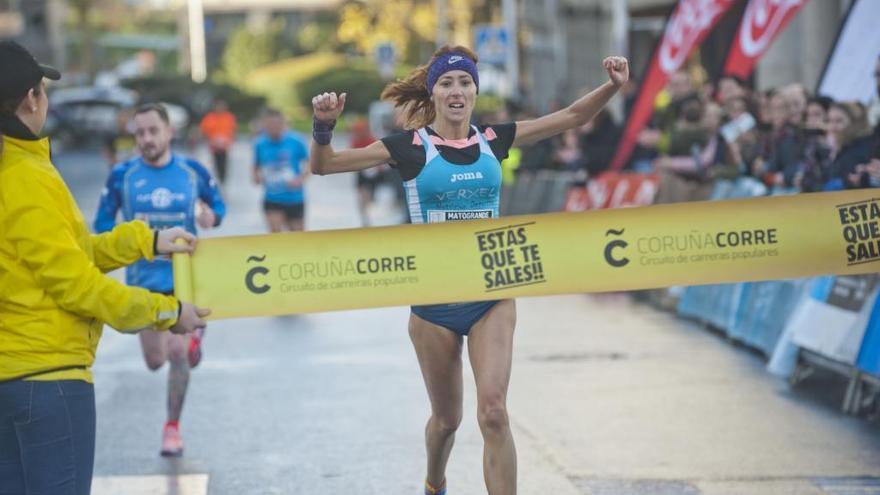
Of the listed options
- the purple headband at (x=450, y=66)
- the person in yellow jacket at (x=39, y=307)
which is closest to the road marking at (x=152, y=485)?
the purple headband at (x=450, y=66)

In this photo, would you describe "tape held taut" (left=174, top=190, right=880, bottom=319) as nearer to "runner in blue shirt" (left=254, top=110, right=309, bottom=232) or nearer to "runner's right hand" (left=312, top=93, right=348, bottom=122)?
"runner's right hand" (left=312, top=93, right=348, bottom=122)

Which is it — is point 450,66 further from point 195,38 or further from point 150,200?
point 195,38

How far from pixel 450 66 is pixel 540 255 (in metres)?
0.91

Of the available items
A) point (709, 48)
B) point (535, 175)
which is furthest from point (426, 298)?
point (709, 48)

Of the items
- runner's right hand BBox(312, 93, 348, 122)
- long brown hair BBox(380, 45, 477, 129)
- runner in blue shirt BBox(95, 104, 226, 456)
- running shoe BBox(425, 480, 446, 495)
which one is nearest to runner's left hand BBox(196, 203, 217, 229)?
runner in blue shirt BBox(95, 104, 226, 456)

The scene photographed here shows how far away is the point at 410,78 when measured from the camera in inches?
287

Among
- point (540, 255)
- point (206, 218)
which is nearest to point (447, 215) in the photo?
point (540, 255)

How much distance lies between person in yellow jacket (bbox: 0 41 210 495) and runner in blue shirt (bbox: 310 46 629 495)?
62.5 inches

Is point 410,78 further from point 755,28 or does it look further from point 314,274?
point 755,28

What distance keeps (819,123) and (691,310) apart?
10.5 ft

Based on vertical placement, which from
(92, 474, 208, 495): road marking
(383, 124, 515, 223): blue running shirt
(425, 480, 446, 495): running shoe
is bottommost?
(92, 474, 208, 495): road marking

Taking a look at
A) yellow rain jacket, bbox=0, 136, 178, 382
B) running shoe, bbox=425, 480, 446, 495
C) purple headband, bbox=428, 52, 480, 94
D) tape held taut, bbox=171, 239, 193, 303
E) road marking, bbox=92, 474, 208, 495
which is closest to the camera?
yellow rain jacket, bbox=0, 136, 178, 382

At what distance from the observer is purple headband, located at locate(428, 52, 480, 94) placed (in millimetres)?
6996

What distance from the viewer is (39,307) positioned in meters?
5.07
